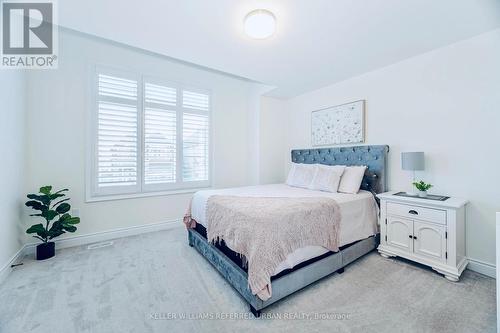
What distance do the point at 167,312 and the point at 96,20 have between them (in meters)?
2.71

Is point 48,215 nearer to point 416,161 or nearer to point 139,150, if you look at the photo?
point 139,150

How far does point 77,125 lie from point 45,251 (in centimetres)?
162

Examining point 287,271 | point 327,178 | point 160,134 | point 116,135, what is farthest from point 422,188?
point 116,135

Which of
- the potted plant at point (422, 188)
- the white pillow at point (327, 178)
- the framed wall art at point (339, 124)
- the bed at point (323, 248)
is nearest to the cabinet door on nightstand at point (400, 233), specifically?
the bed at point (323, 248)

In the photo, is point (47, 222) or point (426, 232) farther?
point (47, 222)

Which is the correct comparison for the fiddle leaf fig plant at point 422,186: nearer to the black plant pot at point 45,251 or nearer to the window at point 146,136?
the window at point 146,136

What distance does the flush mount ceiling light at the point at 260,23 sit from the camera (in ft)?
6.07

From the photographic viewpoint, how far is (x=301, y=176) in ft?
11.0

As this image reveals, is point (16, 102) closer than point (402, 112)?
Yes

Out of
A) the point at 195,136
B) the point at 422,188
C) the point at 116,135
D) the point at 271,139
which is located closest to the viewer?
the point at 422,188

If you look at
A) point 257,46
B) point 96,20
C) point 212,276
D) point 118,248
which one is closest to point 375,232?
point 212,276

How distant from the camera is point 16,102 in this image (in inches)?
89.6

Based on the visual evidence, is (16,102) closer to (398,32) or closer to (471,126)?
(398,32)

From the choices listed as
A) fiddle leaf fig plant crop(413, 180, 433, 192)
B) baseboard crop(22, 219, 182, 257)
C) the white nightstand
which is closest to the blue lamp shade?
fiddle leaf fig plant crop(413, 180, 433, 192)
